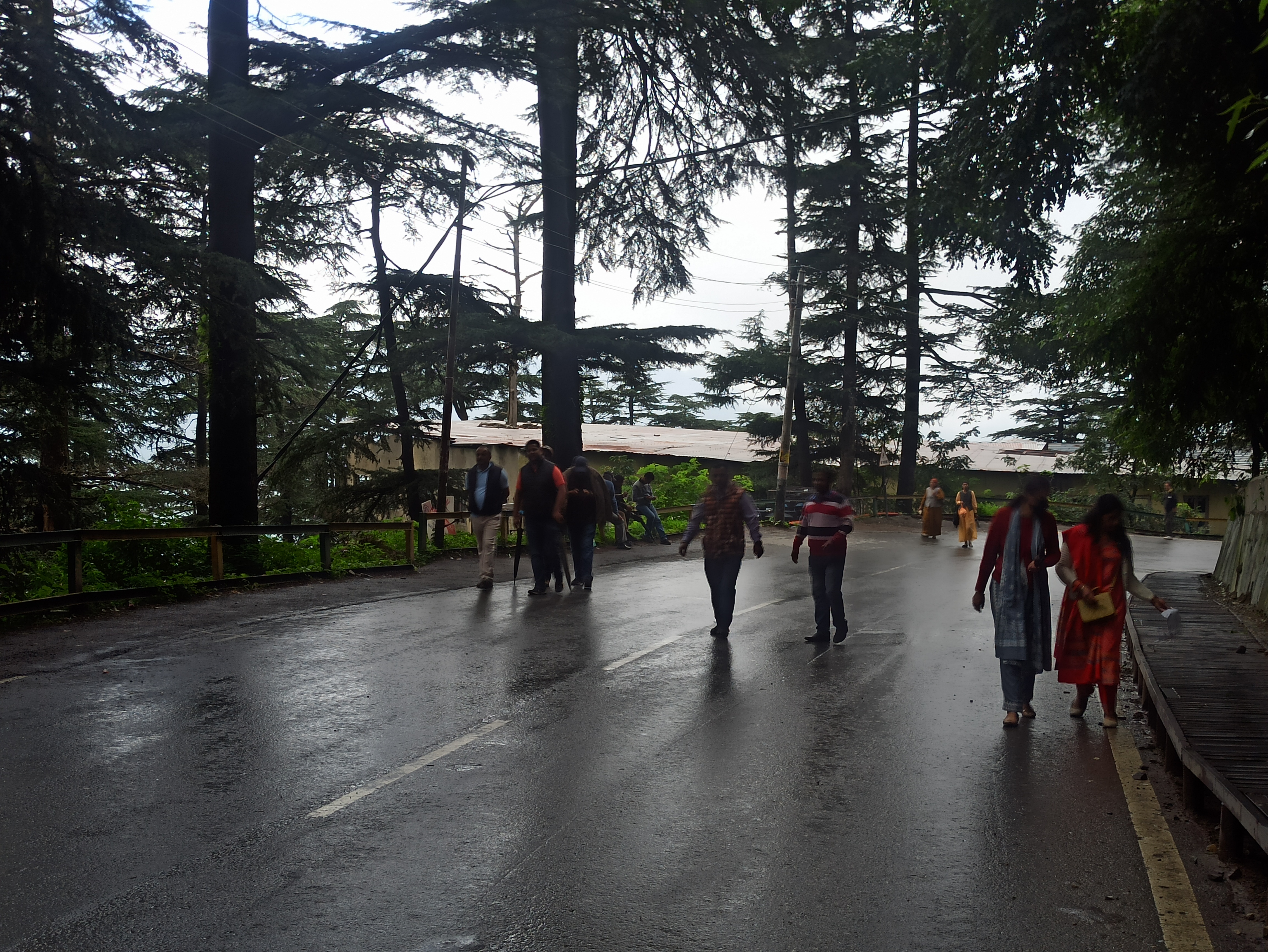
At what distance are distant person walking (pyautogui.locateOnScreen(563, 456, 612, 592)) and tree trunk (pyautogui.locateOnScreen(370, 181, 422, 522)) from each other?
11951 millimetres

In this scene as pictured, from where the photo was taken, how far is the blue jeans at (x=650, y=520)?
94.0 feet

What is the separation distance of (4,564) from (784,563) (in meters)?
14.5

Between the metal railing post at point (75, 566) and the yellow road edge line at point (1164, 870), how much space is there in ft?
36.2

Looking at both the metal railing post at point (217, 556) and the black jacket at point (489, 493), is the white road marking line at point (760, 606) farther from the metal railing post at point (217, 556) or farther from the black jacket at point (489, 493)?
the metal railing post at point (217, 556)

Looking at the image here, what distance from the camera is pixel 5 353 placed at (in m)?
13.4

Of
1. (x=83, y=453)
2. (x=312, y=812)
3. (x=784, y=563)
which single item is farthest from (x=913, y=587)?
(x=83, y=453)

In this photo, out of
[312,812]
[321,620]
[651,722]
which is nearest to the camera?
[312,812]

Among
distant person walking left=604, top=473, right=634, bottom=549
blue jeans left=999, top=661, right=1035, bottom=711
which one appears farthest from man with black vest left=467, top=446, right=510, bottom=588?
blue jeans left=999, top=661, right=1035, bottom=711

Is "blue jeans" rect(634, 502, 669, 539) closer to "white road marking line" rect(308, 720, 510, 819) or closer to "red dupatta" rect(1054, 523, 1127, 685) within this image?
"red dupatta" rect(1054, 523, 1127, 685)

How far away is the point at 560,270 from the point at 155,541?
541 inches

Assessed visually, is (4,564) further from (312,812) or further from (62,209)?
(312,812)

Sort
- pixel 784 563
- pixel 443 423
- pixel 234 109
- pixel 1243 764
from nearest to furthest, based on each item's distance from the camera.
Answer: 1. pixel 1243 764
2. pixel 234 109
3. pixel 784 563
4. pixel 443 423

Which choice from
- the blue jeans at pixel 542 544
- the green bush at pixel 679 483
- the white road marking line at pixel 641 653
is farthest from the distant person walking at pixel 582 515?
the green bush at pixel 679 483

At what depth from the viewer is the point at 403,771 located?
266 inches
